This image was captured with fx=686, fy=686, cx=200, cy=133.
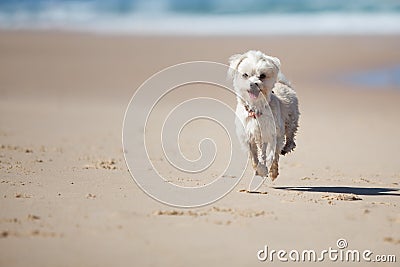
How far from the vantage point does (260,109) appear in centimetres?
686

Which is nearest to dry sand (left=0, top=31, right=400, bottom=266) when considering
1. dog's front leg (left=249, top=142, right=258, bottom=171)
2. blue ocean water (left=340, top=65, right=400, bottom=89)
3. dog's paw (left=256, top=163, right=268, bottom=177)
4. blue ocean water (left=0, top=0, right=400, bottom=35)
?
dog's paw (left=256, top=163, right=268, bottom=177)

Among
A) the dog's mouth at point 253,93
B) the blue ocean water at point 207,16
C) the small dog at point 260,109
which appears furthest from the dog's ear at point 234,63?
the blue ocean water at point 207,16

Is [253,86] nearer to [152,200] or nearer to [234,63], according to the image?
[234,63]

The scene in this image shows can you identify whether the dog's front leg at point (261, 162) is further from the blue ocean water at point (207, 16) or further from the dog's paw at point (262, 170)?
the blue ocean water at point (207, 16)

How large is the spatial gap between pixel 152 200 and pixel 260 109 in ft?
5.20

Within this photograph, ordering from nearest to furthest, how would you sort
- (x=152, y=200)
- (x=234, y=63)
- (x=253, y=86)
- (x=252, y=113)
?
(x=152, y=200) < (x=253, y=86) < (x=234, y=63) < (x=252, y=113)

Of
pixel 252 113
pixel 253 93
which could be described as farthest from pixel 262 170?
Result: pixel 253 93

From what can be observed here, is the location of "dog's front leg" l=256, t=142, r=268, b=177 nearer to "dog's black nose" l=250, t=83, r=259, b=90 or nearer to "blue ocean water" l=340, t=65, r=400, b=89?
"dog's black nose" l=250, t=83, r=259, b=90

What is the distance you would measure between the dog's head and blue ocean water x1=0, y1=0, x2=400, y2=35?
69.1ft

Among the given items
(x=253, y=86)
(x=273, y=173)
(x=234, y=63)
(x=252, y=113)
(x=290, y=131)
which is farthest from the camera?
(x=290, y=131)

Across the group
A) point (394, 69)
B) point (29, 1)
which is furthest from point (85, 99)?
point (29, 1)

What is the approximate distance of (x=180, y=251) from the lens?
4.66 m

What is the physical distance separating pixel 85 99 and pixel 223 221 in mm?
9708

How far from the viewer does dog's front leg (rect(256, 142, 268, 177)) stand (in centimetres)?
691
